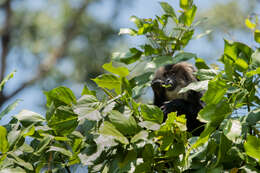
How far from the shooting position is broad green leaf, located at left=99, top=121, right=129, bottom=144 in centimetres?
119

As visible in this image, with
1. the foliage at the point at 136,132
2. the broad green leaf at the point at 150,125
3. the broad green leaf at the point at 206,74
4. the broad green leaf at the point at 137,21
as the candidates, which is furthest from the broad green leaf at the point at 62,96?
the broad green leaf at the point at 137,21

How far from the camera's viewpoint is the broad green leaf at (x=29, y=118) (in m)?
1.49

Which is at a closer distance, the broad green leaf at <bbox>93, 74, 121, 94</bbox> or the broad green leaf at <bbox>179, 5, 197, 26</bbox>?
the broad green leaf at <bbox>93, 74, 121, 94</bbox>

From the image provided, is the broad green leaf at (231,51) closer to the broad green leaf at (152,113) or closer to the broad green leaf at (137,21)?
the broad green leaf at (152,113)

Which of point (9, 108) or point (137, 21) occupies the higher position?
point (137, 21)

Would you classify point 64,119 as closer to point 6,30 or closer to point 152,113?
point 152,113

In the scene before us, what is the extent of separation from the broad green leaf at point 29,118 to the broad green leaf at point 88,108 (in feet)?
0.76

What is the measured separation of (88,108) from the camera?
4.25ft

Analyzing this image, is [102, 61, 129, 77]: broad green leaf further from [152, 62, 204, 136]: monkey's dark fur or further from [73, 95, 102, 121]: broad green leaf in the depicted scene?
[152, 62, 204, 136]: monkey's dark fur

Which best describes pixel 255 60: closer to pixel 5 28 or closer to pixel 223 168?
pixel 223 168

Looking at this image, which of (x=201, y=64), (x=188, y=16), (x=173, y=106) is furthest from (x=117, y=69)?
(x=173, y=106)

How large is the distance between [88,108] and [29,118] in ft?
1.07

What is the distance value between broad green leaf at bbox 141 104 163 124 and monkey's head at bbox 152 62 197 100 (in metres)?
1.75

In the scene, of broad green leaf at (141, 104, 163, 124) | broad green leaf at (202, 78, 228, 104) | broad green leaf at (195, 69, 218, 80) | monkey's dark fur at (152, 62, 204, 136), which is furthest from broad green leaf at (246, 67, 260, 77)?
monkey's dark fur at (152, 62, 204, 136)
